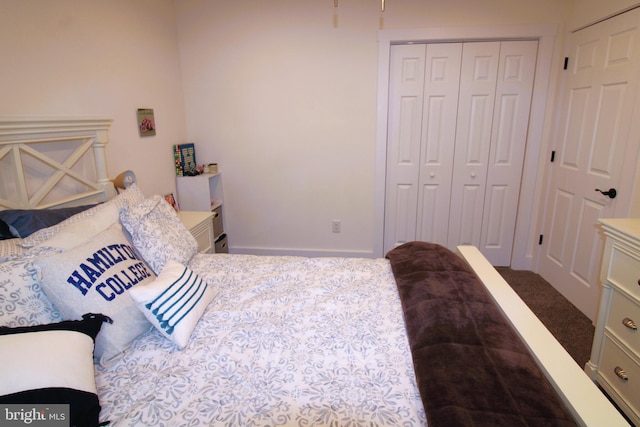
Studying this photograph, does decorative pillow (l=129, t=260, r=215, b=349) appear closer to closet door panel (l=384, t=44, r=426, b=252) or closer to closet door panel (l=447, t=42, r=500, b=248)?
closet door panel (l=384, t=44, r=426, b=252)

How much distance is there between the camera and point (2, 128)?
4.86 ft

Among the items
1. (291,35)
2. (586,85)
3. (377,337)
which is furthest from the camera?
(291,35)

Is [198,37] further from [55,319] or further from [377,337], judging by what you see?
[377,337]

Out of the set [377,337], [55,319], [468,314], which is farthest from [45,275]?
[468,314]

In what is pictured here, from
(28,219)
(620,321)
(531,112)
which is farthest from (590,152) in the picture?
(28,219)

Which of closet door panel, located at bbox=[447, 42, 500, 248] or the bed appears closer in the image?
the bed

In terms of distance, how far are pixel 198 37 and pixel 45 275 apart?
2.66m

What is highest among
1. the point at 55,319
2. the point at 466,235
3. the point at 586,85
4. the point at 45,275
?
the point at 586,85

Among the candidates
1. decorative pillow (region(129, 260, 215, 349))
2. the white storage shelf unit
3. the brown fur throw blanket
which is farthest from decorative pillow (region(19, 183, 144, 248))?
the brown fur throw blanket

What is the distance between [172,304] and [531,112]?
3110 mm

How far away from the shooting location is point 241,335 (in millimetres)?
1333

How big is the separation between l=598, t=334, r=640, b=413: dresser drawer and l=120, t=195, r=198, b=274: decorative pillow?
216cm

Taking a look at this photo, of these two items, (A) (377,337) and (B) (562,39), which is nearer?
(A) (377,337)

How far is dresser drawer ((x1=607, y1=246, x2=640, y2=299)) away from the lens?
5.30ft
